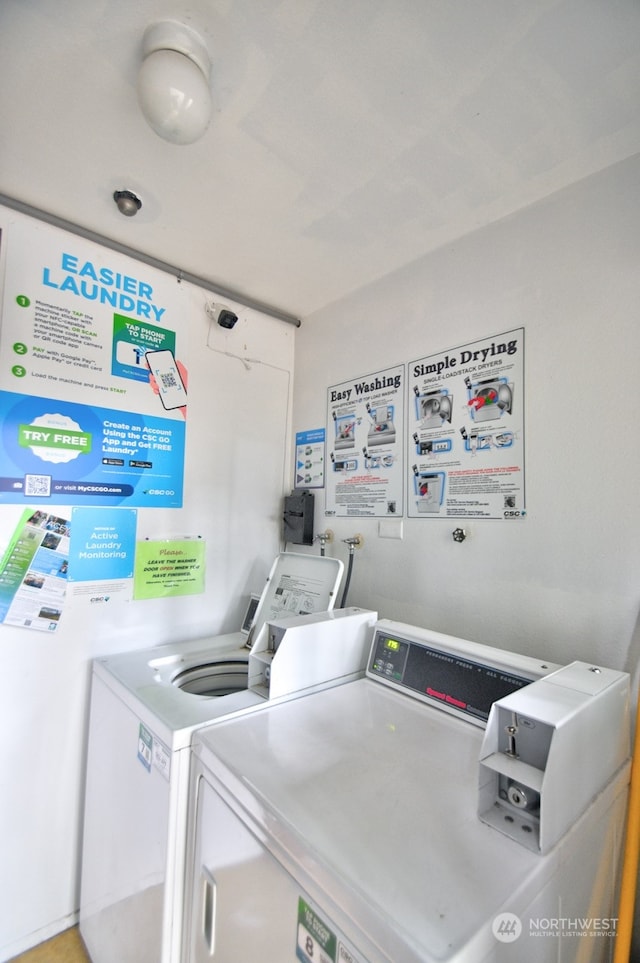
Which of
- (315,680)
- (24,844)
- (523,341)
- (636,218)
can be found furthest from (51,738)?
(636,218)

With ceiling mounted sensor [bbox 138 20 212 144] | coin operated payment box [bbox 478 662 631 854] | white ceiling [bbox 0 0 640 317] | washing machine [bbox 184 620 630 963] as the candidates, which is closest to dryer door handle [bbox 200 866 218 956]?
washing machine [bbox 184 620 630 963]

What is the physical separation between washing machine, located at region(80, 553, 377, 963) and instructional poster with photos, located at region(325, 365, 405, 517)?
0.36 metres

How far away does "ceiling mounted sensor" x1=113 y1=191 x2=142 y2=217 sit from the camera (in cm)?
138

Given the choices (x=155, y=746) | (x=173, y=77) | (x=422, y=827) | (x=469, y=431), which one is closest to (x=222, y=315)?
(x=173, y=77)

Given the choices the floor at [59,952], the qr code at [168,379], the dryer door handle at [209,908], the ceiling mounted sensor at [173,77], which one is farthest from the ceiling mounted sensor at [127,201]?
the floor at [59,952]

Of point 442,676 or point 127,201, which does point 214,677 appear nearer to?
point 442,676

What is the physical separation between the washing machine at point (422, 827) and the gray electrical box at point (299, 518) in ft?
3.21

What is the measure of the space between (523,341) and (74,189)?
5.11ft

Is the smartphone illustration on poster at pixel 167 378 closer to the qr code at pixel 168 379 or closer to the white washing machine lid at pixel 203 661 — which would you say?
the qr code at pixel 168 379

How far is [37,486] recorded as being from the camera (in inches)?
56.8

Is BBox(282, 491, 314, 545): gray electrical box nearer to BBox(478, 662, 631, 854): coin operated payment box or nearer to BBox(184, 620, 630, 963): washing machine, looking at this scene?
BBox(184, 620, 630, 963): washing machine

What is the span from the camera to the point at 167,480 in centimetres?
176

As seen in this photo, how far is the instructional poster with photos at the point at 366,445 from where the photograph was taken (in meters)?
1.73

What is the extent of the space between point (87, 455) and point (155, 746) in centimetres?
102
